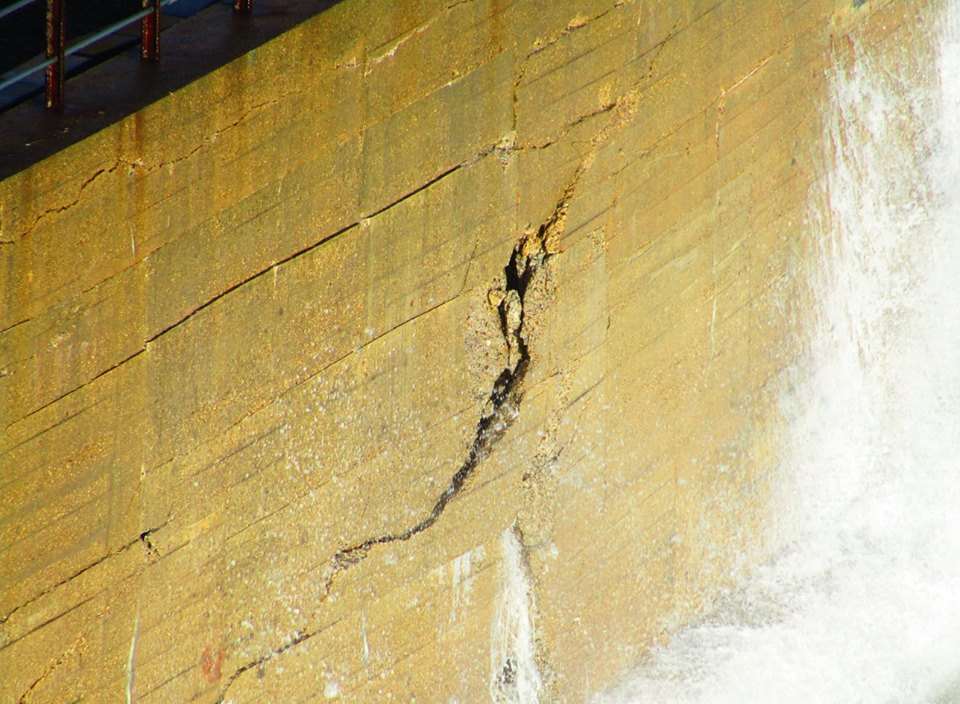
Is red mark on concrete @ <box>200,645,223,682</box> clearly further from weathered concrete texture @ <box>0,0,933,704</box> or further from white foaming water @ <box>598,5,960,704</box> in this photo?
white foaming water @ <box>598,5,960,704</box>

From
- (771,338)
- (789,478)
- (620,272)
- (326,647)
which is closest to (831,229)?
(771,338)

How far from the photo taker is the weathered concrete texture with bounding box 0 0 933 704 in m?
3.14

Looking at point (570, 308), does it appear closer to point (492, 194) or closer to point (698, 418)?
point (492, 194)

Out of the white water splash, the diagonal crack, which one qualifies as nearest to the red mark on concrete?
the diagonal crack

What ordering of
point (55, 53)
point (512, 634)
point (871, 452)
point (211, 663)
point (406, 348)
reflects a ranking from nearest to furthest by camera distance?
1. point (55, 53)
2. point (211, 663)
3. point (406, 348)
4. point (512, 634)
5. point (871, 452)

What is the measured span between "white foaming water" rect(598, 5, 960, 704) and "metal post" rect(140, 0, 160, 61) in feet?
8.95

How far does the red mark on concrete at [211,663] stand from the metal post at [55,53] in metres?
1.40

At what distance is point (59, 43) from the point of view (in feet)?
9.54

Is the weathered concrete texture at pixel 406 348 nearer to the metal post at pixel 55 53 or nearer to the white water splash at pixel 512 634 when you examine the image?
the white water splash at pixel 512 634

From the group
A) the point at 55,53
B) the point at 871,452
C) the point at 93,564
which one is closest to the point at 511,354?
the point at 93,564

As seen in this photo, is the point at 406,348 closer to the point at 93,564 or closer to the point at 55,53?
the point at 93,564

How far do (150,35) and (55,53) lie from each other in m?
0.29

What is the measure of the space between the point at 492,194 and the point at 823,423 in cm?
204

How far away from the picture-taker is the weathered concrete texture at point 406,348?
3137mm
